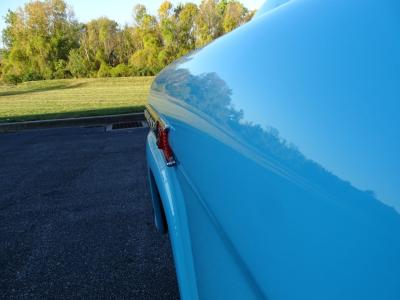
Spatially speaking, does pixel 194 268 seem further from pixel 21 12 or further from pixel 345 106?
pixel 21 12

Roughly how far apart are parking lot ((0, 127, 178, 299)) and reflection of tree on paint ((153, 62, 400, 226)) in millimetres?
1449

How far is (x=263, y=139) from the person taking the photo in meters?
0.76

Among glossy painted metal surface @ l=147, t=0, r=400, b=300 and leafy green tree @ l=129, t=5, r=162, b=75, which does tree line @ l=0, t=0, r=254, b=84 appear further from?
glossy painted metal surface @ l=147, t=0, r=400, b=300

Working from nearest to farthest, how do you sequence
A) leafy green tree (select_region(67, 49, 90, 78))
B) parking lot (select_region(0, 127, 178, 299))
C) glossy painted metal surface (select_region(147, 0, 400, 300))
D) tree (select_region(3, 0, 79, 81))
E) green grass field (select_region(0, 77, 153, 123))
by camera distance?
glossy painted metal surface (select_region(147, 0, 400, 300)) < parking lot (select_region(0, 127, 178, 299)) < green grass field (select_region(0, 77, 153, 123)) < leafy green tree (select_region(67, 49, 90, 78)) < tree (select_region(3, 0, 79, 81))

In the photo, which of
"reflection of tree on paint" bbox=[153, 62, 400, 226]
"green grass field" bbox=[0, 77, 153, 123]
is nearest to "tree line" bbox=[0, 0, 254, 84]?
"green grass field" bbox=[0, 77, 153, 123]

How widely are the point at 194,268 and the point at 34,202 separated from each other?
329 centimetres

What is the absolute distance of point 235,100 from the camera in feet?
3.10

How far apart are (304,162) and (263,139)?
138 mm

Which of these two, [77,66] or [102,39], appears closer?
[77,66]

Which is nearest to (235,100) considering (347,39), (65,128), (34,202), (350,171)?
(347,39)

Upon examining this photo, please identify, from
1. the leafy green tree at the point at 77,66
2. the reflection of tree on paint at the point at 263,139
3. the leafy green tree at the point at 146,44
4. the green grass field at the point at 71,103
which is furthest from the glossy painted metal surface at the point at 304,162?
the leafy green tree at the point at 77,66

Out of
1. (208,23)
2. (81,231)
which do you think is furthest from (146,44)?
(81,231)

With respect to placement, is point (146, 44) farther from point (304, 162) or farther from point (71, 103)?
point (304, 162)

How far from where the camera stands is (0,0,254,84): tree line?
36750 mm
